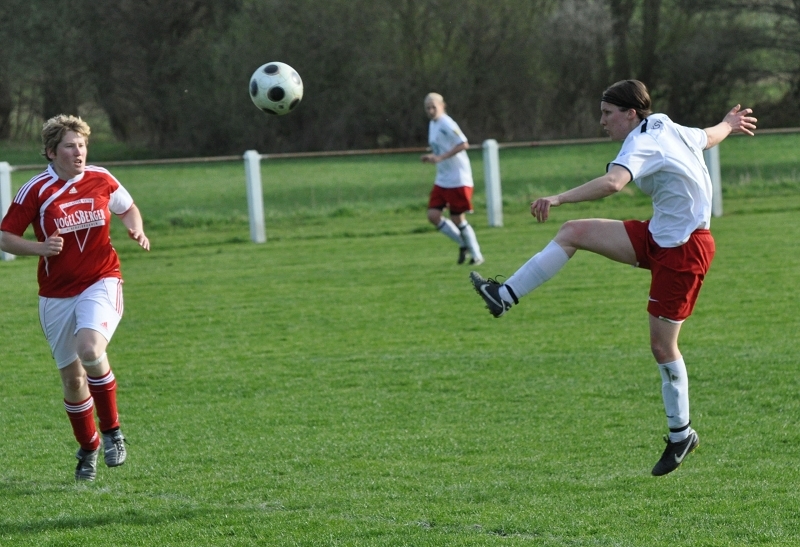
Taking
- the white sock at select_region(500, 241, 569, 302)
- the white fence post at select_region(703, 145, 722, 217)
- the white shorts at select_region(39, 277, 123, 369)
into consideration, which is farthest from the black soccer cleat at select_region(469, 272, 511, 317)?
the white fence post at select_region(703, 145, 722, 217)

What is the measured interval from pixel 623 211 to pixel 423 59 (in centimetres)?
2193

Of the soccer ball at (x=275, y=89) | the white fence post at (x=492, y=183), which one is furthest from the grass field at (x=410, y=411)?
the white fence post at (x=492, y=183)

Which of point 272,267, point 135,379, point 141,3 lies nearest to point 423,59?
point 141,3

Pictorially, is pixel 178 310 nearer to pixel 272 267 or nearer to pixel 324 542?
pixel 272 267

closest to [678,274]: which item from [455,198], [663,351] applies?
[663,351]

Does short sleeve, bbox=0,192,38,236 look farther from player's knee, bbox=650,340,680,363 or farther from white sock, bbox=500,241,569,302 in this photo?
player's knee, bbox=650,340,680,363

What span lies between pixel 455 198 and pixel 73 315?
906cm

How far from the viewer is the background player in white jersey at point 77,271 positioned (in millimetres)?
5602

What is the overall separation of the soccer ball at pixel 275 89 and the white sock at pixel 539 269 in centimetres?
348

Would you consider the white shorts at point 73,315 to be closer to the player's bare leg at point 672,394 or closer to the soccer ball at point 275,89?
the player's bare leg at point 672,394

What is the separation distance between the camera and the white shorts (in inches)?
223

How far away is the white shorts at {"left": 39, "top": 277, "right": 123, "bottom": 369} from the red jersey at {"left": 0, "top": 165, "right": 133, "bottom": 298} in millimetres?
43

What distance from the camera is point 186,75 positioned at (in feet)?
144

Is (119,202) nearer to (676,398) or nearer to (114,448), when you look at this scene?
(114,448)
